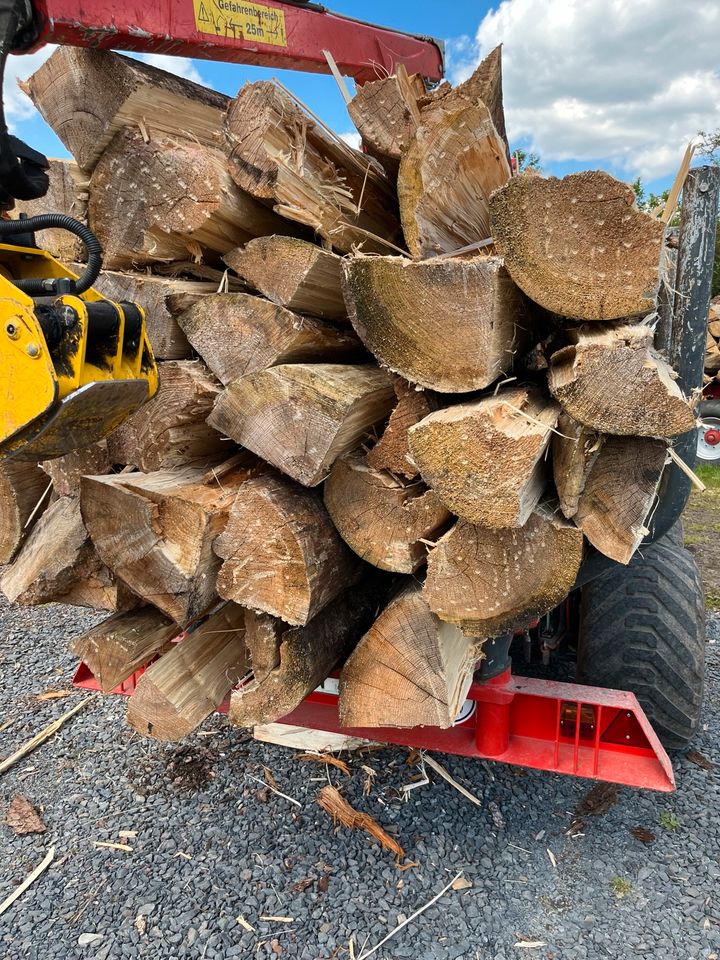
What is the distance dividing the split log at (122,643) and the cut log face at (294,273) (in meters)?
1.28

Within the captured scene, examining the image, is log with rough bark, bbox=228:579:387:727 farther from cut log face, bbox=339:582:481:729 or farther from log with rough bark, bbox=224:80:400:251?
log with rough bark, bbox=224:80:400:251

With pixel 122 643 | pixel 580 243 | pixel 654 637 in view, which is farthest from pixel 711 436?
pixel 122 643

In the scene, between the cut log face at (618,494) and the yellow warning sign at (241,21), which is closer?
the cut log face at (618,494)

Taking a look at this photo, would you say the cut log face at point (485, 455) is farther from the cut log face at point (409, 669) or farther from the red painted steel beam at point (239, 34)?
the red painted steel beam at point (239, 34)

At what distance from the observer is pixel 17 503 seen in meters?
2.79

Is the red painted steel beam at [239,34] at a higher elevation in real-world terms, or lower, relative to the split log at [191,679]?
higher

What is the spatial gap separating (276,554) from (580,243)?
122 centimetres

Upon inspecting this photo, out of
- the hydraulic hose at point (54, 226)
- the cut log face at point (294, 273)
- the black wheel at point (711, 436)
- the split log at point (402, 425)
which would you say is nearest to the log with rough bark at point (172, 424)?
the cut log face at point (294, 273)

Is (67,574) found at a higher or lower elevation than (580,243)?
lower

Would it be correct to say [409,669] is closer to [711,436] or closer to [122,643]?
[122,643]

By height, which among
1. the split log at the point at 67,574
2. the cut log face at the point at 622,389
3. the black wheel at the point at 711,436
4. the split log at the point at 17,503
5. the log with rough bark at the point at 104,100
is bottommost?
the black wheel at the point at 711,436

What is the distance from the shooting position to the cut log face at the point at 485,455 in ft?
5.58

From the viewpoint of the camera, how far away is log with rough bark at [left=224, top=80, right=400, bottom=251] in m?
2.14

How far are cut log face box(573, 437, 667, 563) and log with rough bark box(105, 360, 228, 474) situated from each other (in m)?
1.21
